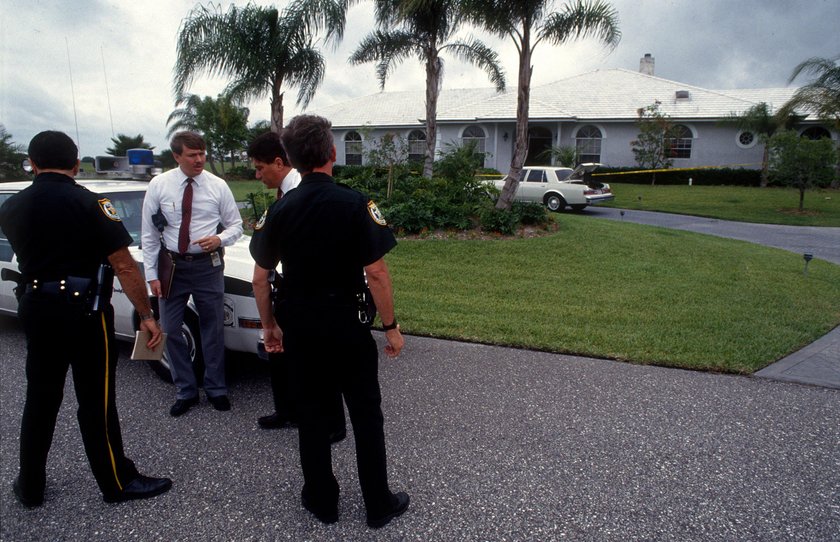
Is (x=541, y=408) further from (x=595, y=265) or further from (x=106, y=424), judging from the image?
(x=595, y=265)

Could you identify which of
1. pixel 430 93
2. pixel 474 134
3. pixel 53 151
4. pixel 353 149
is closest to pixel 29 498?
pixel 53 151

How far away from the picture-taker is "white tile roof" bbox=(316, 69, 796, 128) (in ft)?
91.2

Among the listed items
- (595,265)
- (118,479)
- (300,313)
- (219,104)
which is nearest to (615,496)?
(300,313)

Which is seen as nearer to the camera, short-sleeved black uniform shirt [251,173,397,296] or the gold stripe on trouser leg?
short-sleeved black uniform shirt [251,173,397,296]

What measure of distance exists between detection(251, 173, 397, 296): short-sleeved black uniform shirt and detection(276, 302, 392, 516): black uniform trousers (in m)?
0.13

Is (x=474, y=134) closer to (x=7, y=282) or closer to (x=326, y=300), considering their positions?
(x=7, y=282)

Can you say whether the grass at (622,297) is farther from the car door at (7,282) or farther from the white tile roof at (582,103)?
the white tile roof at (582,103)

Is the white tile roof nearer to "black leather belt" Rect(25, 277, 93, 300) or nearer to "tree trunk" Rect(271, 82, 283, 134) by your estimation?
"tree trunk" Rect(271, 82, 283, 134)

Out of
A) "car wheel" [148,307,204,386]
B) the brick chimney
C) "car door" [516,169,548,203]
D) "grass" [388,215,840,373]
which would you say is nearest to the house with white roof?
the brick chimney

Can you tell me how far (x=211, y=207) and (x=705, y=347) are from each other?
4413 mm

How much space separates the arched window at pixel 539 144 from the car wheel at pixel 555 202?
36.1ft

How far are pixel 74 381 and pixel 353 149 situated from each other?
31256mm

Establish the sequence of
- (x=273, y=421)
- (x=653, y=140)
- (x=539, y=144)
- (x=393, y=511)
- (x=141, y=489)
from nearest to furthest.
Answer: (x=393, y=511), (x=141, y=489), (x=273, y=421), (x=653, y=140), (x=539, y=144)

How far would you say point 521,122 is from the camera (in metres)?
11.1
